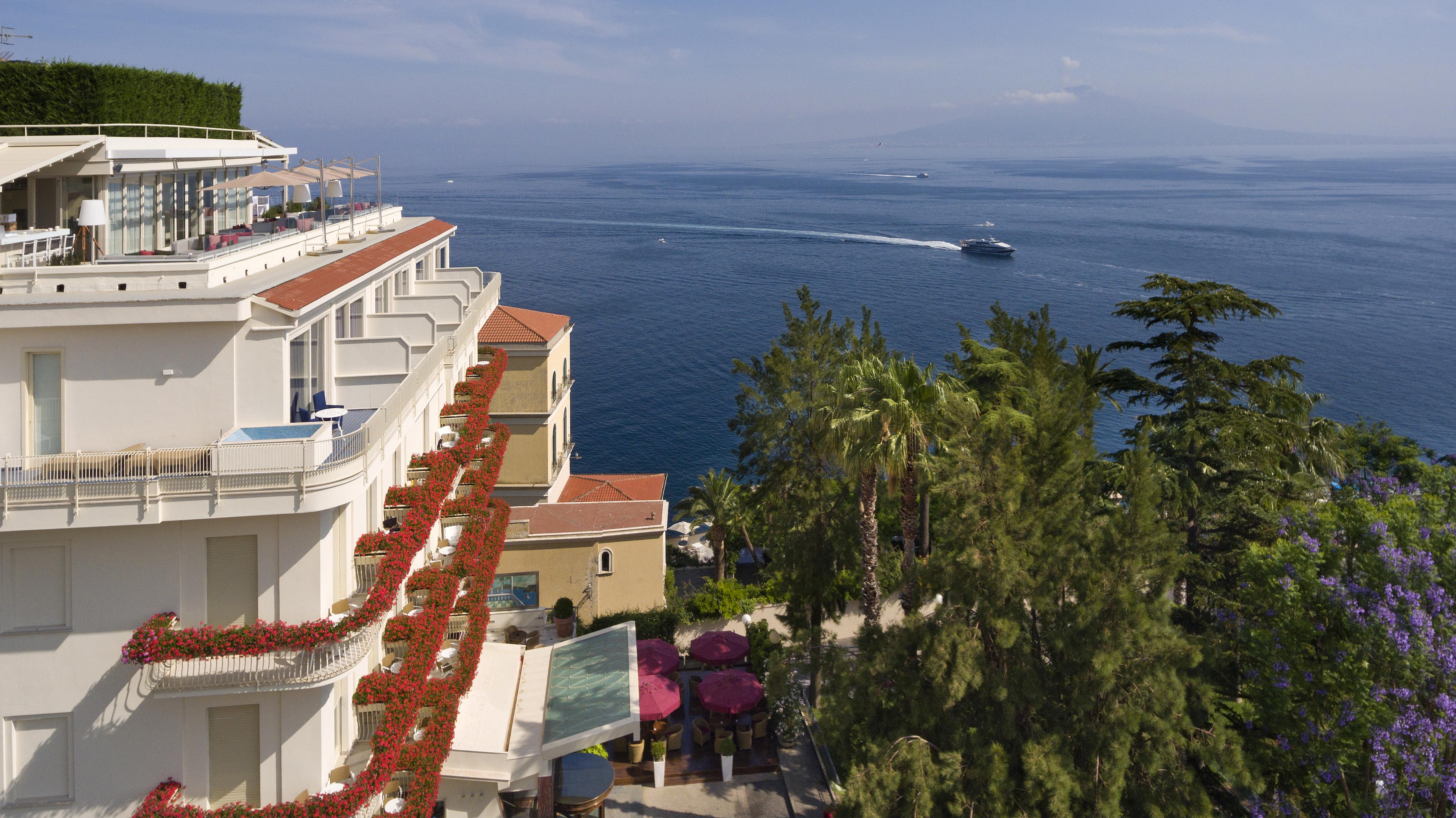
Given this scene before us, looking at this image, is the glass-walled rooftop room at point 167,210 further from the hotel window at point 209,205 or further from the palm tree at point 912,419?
the palm tree at point 912,419

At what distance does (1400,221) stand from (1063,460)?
210m

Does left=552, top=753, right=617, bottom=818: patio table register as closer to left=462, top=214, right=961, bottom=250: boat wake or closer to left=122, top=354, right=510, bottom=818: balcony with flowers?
left=122, top=354, right=510, bottom=818: balcony with flowers

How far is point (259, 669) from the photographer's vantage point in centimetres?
1334

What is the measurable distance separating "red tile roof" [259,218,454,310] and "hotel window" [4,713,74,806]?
21.4 feet

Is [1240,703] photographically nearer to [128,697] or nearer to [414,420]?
[414,420]

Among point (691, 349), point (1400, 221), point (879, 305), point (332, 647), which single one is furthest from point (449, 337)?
point (1400, 221)

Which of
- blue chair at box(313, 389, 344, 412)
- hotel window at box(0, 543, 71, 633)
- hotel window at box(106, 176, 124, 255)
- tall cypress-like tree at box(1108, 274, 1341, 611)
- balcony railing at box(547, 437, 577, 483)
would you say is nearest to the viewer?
hotel window at box(0, 543, 71, 633)

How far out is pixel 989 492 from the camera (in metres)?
18.3

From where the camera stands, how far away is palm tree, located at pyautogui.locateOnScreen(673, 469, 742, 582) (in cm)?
3900

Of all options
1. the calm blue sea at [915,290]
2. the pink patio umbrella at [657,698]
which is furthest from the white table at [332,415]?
the calm blue sea at [915,290]

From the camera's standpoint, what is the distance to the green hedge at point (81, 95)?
17875 mm

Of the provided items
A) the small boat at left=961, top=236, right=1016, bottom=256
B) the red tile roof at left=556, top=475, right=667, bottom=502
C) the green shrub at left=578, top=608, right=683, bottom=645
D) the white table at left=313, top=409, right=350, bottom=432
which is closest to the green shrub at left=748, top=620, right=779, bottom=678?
the green shrub at left=578, top=608, right=683, bottom=645

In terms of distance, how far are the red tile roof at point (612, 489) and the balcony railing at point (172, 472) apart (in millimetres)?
21414

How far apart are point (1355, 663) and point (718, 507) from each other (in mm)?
25429
